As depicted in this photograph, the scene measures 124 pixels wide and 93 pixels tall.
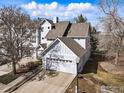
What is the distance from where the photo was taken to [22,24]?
22.5m

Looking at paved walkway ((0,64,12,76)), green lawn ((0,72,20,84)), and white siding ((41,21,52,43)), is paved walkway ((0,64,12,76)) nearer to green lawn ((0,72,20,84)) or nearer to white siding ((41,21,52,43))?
green lawn ((0,72,20,84))

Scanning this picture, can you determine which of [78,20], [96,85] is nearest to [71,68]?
[96,85]

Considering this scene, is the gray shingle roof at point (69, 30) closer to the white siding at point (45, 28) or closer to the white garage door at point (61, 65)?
the white siding at point (45, 28)

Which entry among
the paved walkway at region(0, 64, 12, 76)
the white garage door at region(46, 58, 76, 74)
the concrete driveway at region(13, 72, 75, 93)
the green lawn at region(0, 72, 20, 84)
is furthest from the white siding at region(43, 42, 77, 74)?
the paved walkway at region(0, 64, 12, 76)

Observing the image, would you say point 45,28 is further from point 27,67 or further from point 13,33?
point 13,33

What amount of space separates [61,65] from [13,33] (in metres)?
8.81

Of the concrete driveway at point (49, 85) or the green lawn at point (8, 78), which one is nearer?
the concrete driveway at point (49, 85)

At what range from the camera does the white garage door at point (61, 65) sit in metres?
22.2

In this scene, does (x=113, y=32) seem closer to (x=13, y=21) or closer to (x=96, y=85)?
(x=96, y=85)

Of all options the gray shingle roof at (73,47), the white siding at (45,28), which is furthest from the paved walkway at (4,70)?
the white siding at (45,28)

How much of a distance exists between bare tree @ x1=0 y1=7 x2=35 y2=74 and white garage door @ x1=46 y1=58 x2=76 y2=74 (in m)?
4.05

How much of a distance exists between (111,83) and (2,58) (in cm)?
1597

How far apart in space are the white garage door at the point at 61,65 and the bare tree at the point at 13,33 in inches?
159

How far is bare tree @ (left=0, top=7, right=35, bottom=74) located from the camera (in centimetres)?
2125
